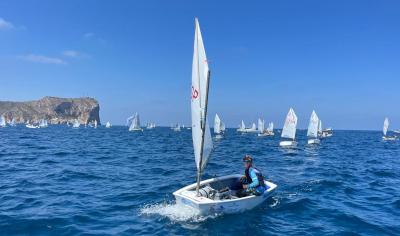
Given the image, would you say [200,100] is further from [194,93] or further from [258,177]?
[258,177]

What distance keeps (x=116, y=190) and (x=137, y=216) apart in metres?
5.00

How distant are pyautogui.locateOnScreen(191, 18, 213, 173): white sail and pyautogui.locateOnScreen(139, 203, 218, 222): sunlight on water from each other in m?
1.82

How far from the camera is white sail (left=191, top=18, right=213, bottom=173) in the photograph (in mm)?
13992

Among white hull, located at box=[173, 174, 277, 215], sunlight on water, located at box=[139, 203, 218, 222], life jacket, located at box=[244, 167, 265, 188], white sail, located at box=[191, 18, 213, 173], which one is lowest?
sunlight on water, located at box=[139, 203, 218, 222]

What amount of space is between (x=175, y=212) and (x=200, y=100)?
473 centimetres

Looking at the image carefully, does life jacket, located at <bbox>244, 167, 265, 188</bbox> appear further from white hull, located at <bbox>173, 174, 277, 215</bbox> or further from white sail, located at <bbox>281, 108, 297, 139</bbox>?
white sail, located at <bbox>281, 108, 297, 139</bbox>

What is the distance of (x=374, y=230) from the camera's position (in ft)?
45.5

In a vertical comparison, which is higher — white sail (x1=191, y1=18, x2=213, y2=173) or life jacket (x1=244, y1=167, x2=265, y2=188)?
white sail (x1=191, y1=18, x2=213, y2=173)

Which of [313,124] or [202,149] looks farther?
[313,124]

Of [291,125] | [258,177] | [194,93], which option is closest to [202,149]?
[194,93]

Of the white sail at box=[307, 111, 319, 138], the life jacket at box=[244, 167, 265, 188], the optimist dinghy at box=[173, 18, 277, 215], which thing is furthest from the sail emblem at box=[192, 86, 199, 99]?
the white sail at box=[307, 111, 319, 138]

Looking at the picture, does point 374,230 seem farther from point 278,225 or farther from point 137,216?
point 137,216

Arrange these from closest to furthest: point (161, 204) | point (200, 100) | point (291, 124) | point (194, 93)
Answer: point (200, 100) → point (194, 93) → point (161, 204) → point (291, 124)

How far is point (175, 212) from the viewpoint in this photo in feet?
49.4
